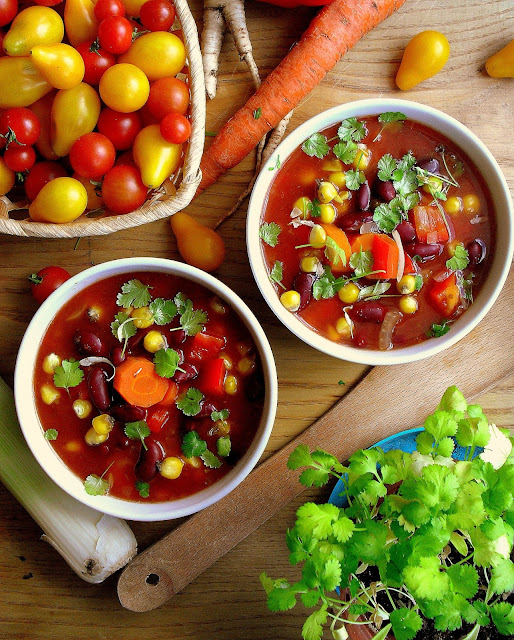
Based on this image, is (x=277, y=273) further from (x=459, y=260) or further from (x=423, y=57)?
(x=423, y=57)

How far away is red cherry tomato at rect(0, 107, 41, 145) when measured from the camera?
2285mm

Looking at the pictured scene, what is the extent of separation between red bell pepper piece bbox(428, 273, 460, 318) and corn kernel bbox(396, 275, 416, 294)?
10cm

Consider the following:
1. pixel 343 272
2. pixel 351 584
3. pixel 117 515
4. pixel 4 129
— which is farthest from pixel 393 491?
pixel 4 129

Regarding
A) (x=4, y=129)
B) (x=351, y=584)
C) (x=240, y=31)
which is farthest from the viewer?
(x=240, y=31)

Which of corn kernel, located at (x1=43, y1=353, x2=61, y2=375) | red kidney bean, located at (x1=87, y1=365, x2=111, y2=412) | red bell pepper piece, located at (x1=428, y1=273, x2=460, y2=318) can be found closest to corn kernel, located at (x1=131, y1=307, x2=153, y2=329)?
red kidney bean, located at (x1=87, y1=365, x2=111, y2=412)

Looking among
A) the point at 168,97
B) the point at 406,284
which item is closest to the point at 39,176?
the point at 168,97

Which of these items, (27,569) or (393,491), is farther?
(27,569)

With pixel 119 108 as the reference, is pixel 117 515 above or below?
below

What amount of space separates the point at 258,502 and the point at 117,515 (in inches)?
23.4

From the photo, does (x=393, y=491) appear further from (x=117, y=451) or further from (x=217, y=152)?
(x=217, y=152)

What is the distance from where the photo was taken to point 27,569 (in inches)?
106

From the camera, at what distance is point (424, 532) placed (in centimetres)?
178

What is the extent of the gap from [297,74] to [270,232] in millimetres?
667

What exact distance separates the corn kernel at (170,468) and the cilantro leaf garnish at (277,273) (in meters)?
0.79
